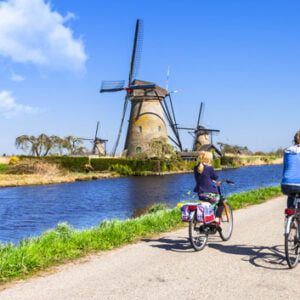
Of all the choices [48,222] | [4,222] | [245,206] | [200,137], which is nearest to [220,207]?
[245,206]

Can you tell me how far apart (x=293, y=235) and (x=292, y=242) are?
0.32 feet

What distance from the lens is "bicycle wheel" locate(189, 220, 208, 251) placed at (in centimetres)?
617

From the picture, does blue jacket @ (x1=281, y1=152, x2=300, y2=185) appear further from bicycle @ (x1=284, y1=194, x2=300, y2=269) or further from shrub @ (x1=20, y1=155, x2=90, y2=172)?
shrub @ (x1=20, y1=155, x2=90, y2=172)

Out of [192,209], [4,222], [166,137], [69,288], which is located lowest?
[4,222]

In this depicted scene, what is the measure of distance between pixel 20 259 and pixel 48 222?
9989 millimetres

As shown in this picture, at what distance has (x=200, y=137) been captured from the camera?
71812mm

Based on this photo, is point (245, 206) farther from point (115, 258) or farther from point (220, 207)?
point (115, 258)

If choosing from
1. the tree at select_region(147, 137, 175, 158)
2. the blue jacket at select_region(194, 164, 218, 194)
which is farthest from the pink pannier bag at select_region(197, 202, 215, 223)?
the tree at select_region(147, 137, 175, 158)

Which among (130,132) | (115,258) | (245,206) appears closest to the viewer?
(115,258)

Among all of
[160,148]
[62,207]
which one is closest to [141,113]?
[160,148]

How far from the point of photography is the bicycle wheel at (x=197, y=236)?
243 inches

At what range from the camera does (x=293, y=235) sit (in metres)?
5.36

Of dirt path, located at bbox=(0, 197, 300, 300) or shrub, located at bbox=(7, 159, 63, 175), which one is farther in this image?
shrub, located at bbox=(7, 159, 63, 175)

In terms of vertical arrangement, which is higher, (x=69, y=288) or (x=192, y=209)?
(x=192, y=209)
